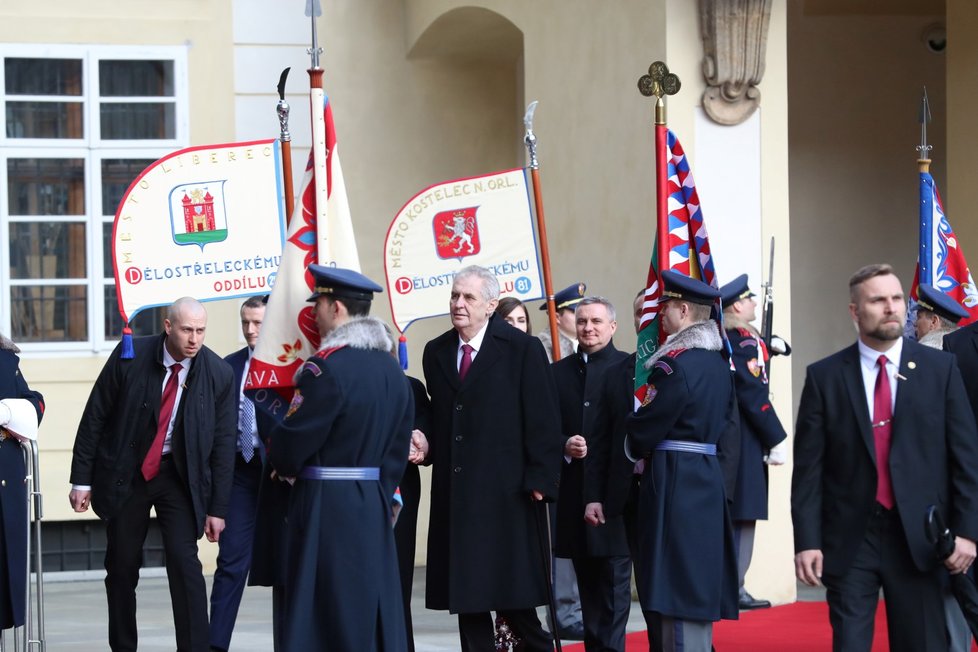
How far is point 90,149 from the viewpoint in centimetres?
1169

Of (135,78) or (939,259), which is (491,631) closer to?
(939,259)

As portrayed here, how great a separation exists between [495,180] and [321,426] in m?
3.39

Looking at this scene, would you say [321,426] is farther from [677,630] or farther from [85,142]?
[85,142]

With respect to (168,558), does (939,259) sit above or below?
above

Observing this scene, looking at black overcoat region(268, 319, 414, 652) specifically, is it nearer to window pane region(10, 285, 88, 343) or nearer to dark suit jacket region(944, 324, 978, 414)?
dark suit jacket region(944, 324, 978, 414)

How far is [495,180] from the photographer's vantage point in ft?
28.6

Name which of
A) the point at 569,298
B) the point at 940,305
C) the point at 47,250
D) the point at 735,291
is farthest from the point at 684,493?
the point at 47,250

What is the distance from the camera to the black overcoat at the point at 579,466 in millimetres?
7418

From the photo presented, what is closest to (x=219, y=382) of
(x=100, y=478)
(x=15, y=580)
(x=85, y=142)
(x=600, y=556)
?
(x=100, y=478)

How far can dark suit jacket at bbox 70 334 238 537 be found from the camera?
7215mm

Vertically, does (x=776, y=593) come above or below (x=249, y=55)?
below

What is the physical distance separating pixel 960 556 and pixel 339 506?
212cm

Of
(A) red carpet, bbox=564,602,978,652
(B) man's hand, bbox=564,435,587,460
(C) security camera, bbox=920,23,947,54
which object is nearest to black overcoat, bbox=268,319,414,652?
(B) man's hand, bbox=564,435,587,460

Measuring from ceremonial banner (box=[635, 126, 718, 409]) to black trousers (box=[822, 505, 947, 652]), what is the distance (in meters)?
1.61
